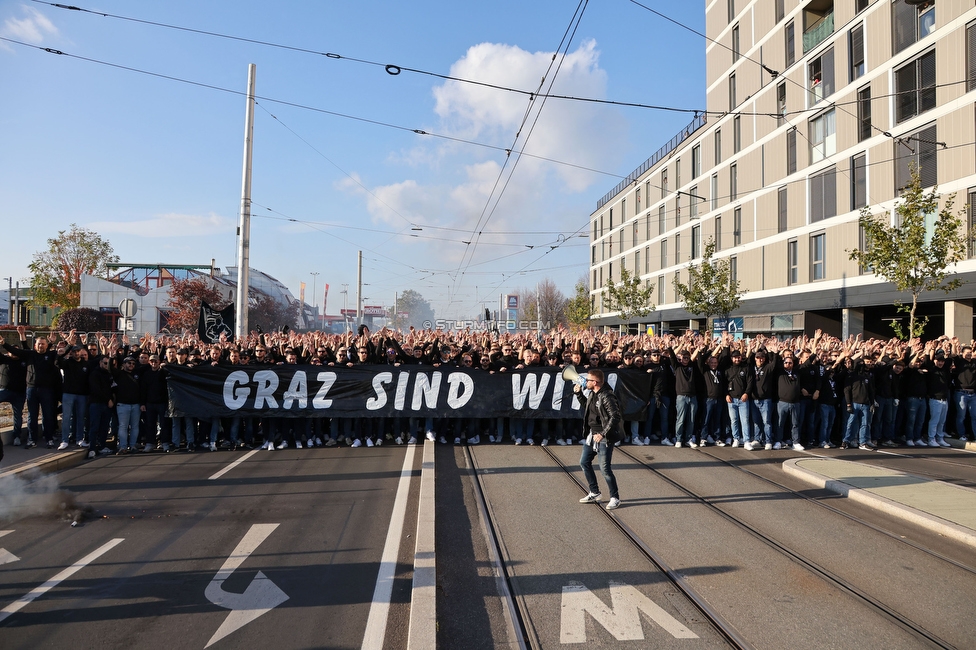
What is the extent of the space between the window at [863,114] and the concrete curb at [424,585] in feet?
91.7

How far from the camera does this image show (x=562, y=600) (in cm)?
490

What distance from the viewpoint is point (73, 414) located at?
437 inches

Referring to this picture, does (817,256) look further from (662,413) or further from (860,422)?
(662,413)

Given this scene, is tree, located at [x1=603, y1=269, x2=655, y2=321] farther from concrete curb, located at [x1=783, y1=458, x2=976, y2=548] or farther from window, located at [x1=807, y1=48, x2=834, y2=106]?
concrete curb, located at [x1=783, y1=458, x2=976, y2=548]

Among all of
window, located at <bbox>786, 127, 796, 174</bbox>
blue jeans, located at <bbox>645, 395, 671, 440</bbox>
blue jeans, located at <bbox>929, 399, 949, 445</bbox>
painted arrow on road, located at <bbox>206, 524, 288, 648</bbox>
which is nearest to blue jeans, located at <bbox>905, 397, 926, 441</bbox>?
blue jeans, located at <bbox>929, 399, 949, 445</bbox>

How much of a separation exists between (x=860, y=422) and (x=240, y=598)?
478 inches

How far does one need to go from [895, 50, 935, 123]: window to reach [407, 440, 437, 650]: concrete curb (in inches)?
990

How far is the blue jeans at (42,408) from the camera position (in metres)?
11.0

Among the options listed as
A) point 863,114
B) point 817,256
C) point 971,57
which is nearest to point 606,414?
point 971,57

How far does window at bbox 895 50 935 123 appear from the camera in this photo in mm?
23422

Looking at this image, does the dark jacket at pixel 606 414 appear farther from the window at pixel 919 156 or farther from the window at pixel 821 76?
the window at pixel 821 76

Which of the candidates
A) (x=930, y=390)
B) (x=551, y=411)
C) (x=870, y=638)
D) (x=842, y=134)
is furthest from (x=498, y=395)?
(x=842, y=134)

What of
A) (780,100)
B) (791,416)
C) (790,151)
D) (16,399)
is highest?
(780,100)

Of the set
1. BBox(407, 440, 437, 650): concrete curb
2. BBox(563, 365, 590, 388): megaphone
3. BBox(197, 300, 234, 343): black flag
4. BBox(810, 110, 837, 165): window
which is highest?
BBox(810, 110, 837, 165): window
